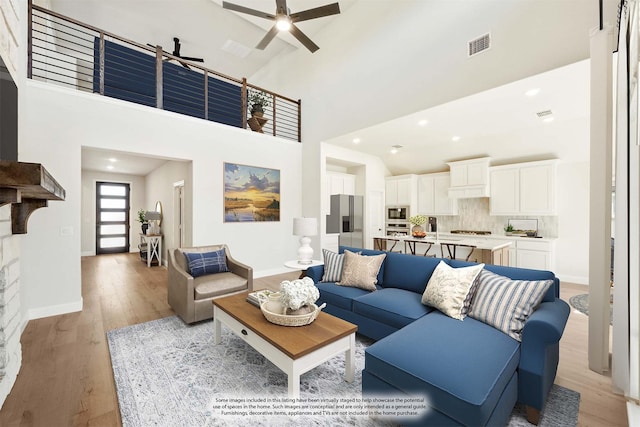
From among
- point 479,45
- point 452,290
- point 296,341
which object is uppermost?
point 479,45

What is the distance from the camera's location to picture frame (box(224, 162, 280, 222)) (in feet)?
16.6

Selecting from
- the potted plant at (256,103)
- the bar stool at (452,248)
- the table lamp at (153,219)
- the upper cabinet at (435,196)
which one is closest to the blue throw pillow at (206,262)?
the potted plant at (256,103)

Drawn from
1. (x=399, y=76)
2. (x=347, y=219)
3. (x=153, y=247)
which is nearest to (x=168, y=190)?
(x=153, y=247)

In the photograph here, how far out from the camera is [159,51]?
14.3 ft

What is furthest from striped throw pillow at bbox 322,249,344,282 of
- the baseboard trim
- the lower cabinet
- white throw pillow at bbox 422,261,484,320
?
the lower cabinet

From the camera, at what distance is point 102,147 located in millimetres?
3768

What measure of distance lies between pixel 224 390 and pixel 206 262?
1893 mm

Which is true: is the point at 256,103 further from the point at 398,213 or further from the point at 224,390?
the point at 224,390

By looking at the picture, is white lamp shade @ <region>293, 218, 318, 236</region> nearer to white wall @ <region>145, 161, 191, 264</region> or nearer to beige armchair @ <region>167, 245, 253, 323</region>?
beige armchair @ <region>167, 245, 253, 323</region>

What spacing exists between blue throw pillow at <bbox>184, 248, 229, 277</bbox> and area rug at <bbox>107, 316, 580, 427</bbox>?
97 centimetres

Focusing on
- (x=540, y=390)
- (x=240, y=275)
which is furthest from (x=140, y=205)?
(x=540, y=390)

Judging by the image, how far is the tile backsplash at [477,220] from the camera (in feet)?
18.0

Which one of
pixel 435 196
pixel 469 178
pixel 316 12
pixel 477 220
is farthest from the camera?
pixel 435 196

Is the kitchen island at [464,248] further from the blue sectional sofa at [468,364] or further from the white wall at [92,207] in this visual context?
the white wall at [92,207]
